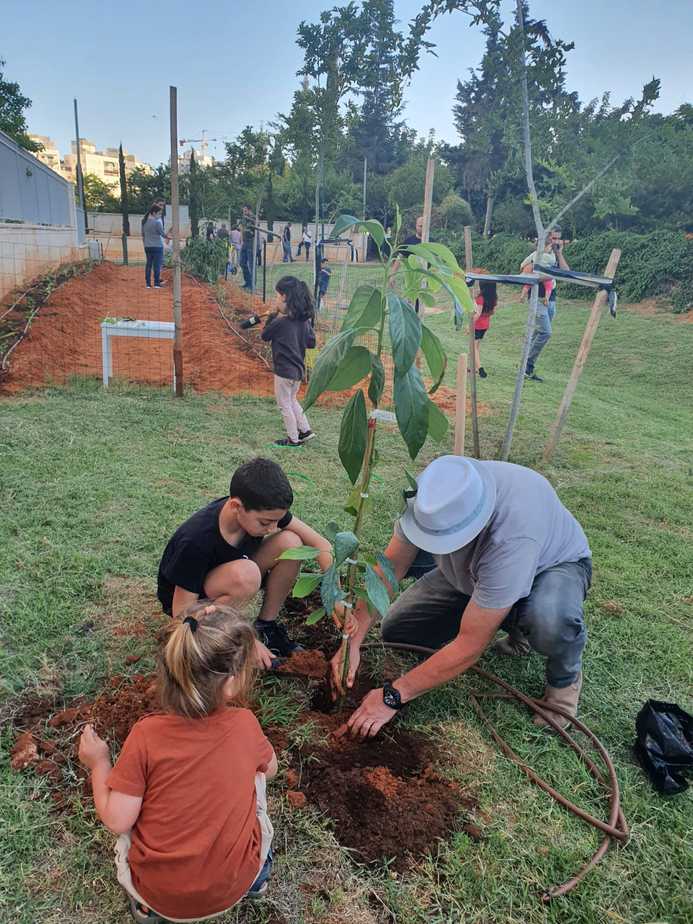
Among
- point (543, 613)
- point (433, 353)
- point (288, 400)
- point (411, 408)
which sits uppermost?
point (433, 353)

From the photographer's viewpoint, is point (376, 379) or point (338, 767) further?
point (338, 767)

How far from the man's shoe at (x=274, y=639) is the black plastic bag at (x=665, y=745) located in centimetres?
130

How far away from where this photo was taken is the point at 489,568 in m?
1.89

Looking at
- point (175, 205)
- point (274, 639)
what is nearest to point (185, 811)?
point (274, 639)

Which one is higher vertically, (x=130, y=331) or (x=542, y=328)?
(x=542, y=328)

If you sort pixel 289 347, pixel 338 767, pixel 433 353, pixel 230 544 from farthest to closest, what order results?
pixel 289 347 → pixel 230 544 → pixel 338 767 → pixel 433 353

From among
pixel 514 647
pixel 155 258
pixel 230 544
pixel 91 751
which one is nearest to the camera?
pixel 91 751

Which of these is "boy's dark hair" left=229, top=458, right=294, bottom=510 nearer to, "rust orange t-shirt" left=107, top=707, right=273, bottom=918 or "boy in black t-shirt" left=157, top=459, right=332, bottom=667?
"boy in black t-shirt" left=157, top=459, right=332, bottom=667

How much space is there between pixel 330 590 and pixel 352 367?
0.63m

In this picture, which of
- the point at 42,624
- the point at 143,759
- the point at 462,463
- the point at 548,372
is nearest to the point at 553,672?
the point at 462,463

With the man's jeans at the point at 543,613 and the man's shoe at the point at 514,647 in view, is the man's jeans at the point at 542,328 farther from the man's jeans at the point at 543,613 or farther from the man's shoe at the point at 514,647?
the man's jeans at the point at 543,613

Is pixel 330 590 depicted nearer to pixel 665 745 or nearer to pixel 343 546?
pixel 343 546

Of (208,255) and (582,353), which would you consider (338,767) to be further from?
(208,255)

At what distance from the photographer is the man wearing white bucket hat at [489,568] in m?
1.85
